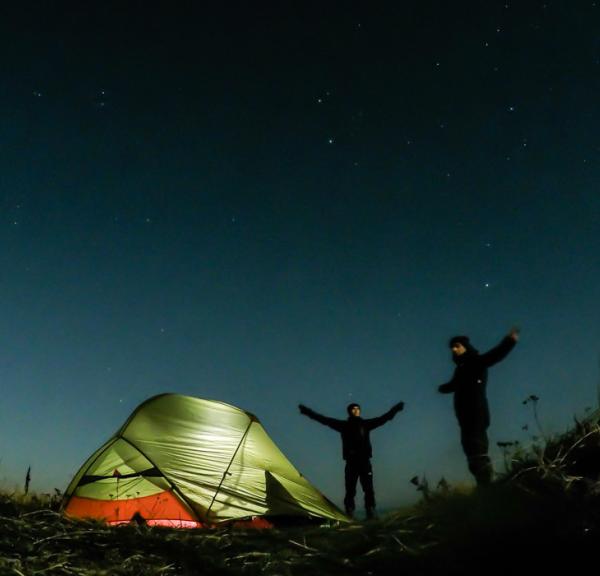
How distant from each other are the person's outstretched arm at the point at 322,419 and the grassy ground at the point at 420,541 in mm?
5323

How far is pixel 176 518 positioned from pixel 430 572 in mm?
5272

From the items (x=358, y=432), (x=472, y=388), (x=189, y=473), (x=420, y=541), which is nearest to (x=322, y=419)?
(x=358, y=432)

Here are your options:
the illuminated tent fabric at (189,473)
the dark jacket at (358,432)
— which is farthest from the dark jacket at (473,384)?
the dark jacket at (358,432)

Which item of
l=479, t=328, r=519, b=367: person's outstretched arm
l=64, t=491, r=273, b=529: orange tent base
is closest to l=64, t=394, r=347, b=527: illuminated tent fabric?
l=64, t=491, r=273, b=529: orange tent base

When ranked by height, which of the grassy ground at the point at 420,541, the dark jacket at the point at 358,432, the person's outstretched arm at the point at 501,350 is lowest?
the grassy ground at the point at 420,541

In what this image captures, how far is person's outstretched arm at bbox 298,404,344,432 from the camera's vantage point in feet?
33.4

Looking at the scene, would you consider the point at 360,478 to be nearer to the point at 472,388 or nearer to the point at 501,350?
the point at 472,388

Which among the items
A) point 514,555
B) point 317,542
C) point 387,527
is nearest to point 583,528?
point 514,555

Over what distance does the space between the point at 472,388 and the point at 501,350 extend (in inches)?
21.8

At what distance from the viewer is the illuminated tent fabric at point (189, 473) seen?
7922mm

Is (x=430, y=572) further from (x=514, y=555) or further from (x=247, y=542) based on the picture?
(x=247, y=542)

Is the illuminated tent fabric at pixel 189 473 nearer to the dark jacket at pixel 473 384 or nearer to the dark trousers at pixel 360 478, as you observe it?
the dark trousers at pixel 360 478

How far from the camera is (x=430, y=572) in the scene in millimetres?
3285

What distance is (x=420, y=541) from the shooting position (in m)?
3.71
